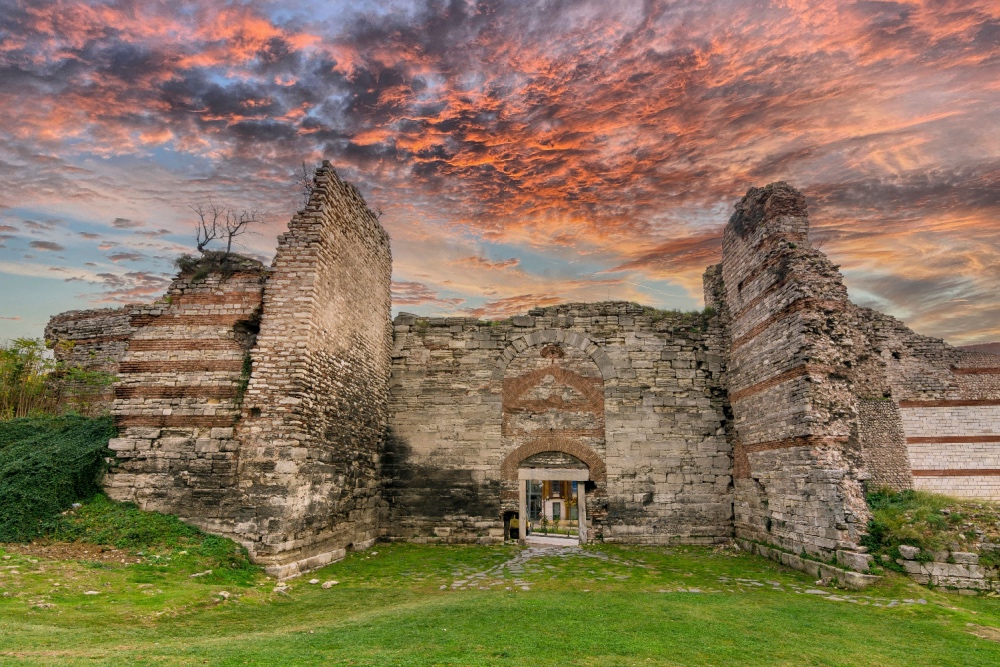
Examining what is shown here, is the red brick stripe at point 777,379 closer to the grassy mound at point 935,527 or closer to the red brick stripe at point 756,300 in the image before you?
the red brick stripe at point 756,300

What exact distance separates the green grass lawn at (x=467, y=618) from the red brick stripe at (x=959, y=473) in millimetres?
9167

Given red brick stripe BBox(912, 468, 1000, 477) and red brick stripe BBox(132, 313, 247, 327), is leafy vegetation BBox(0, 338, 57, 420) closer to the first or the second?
red brick stripe BBox(132, 313, 247, 327)

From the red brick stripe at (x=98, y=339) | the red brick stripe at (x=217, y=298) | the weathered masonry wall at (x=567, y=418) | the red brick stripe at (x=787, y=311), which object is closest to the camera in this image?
the red brick stripe at (x=217, y=298)

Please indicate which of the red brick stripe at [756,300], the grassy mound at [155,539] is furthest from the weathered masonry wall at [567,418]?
the grassy mound at [155,539]

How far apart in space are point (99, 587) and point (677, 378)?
1241 centimetres

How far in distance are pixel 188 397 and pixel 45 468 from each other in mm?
2389

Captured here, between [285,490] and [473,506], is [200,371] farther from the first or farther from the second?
[473,506]

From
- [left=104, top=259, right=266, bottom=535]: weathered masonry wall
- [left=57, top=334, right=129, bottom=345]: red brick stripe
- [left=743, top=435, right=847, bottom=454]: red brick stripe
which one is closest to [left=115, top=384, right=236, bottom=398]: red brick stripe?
[left=104, top=259, right=266, bottom=535]: weathered masonry wall

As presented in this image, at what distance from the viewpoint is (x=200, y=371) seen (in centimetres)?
1020

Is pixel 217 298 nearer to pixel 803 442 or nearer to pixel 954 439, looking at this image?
pixel 803 442

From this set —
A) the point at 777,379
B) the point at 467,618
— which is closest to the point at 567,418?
the point at 777,379

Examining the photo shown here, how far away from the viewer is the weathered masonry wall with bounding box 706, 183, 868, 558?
998cm

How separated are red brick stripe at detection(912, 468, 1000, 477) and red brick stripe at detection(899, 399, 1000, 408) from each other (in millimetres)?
1863

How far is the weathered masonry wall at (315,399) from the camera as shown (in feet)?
30.6
